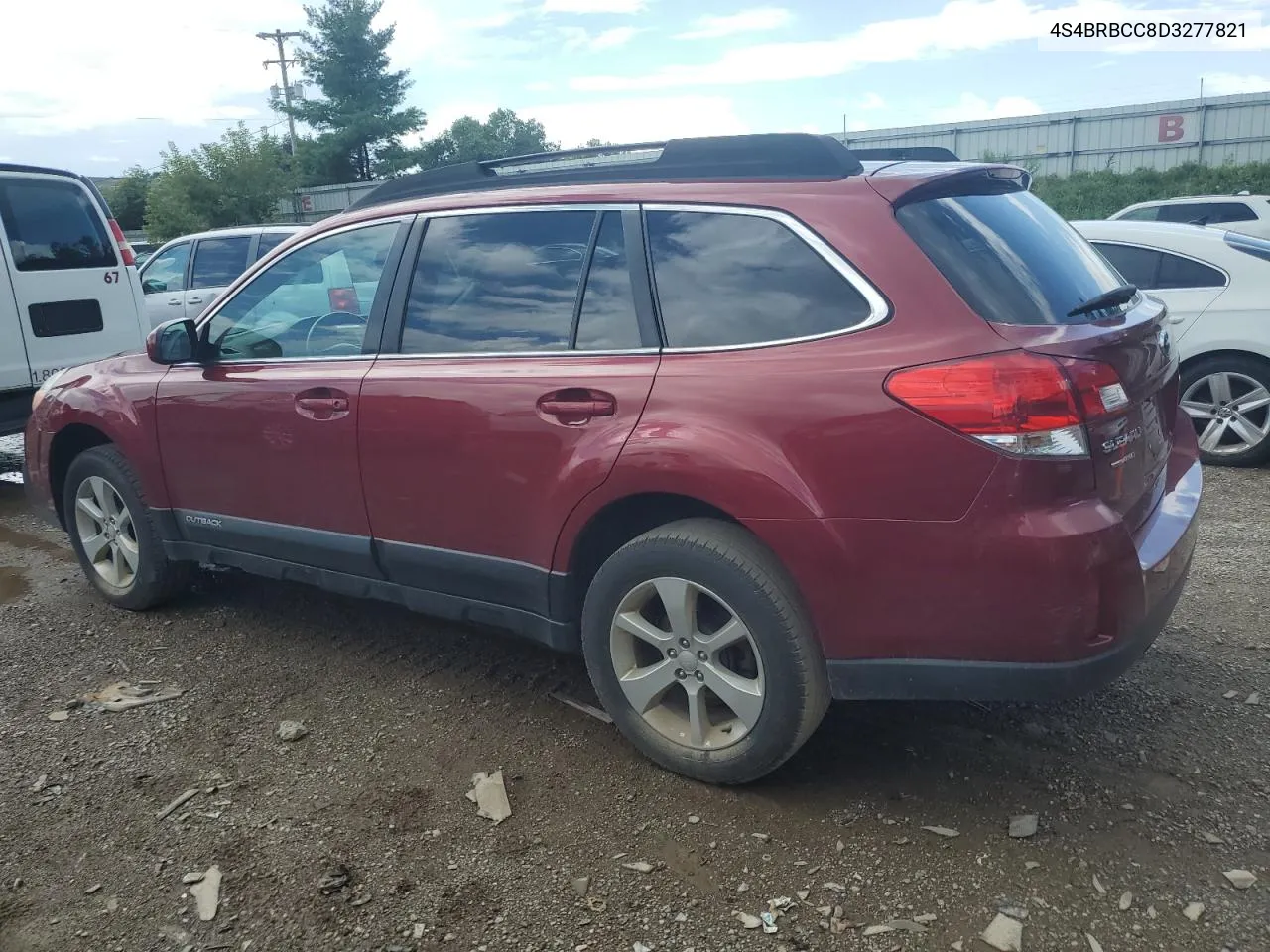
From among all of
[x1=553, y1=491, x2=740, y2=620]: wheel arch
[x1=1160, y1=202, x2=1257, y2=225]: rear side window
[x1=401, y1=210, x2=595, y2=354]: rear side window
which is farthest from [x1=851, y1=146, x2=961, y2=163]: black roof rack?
[x1=1160, y1=202, x2=1257, y2=225]: rear side window

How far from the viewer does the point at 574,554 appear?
3174mm

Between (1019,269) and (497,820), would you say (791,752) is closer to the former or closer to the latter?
(497,820)

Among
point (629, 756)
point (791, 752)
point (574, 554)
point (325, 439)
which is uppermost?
point (325, 439)

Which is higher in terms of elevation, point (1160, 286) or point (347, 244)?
point (347, 244)

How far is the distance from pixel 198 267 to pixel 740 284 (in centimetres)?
1010

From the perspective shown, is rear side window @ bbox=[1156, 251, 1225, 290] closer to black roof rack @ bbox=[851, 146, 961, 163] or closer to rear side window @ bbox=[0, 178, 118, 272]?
black roof rack @ bbox=[851, 146, 961, 163]

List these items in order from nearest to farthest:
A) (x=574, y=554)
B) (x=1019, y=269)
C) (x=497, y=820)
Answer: (x=1019, y=269), (x=497, y=820), (x=574, y=554)

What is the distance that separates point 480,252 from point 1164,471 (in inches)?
88.5

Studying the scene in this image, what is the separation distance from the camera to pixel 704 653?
9.62 feet

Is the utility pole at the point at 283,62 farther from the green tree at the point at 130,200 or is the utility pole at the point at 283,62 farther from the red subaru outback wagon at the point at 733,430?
the red subaru outback wagon at the point at 733,430

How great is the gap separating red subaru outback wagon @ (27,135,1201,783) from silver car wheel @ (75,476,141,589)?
1011mm

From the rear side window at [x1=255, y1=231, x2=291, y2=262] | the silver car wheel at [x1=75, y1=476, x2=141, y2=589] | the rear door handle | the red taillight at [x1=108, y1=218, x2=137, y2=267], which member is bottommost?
the silver car wheel at [x1=75, y1=476, x2=141, y2=589]

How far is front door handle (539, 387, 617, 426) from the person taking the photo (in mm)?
3018

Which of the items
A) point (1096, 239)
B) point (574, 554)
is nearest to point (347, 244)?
point (574, 554)
